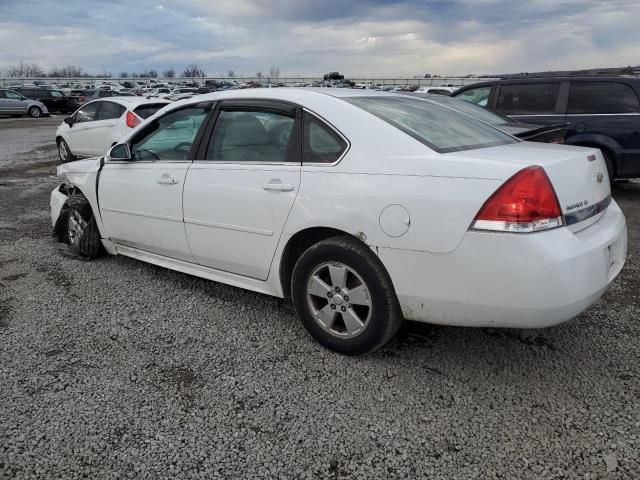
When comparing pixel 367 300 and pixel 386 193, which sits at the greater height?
pixel 386 193

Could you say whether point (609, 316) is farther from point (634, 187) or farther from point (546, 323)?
point (634, 187)

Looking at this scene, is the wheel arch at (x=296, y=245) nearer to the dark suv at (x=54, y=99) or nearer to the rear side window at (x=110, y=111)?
the rear side window at (x=110, y=111)

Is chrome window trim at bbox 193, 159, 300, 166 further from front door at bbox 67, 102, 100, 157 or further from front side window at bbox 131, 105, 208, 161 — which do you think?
front door at bbox 67, 102, 100, 157

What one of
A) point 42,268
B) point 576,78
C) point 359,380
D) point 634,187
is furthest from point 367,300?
point 634,187

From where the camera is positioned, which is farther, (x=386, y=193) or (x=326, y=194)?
(x=326, y=194)

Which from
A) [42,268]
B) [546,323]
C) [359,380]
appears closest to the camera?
[546,323]

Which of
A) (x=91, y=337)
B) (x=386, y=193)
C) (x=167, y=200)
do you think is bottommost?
(x=91, y=337)

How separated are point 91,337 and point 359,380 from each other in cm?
177

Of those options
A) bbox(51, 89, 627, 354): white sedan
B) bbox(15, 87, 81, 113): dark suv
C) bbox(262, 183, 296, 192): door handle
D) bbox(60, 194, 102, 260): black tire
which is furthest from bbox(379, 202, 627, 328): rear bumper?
bbox(15, 87, 81, 113): dark suv

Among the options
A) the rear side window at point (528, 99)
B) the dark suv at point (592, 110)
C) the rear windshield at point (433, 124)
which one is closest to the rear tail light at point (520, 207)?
the rear windshield at point (433, 124)

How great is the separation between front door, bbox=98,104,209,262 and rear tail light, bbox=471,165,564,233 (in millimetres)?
2185

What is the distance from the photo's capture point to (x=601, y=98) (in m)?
7.32

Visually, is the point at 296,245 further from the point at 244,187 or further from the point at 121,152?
the point at 121,152

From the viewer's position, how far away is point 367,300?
113 inches
